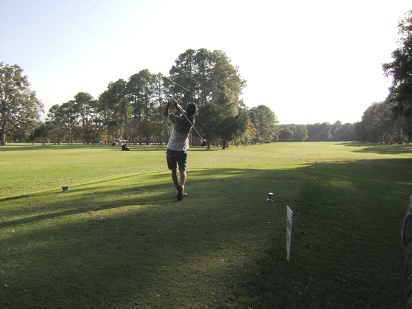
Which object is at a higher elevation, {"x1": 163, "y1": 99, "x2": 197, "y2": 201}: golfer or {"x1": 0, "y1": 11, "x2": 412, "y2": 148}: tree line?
{"x1": 0, "y1": 11, "x2": 412, "y2": 148}: tree line

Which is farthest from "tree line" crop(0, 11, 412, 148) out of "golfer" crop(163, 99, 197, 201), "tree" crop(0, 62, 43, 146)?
"golfer" crop(163, 99, 197, 201)

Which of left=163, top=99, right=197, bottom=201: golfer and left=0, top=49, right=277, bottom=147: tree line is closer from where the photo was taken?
left=163, top=99, right=197, bottom=201: golfer

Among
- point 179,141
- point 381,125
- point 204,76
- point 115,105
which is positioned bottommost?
point 179,141

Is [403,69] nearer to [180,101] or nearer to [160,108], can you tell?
[180,101]

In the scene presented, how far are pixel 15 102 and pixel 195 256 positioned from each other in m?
100

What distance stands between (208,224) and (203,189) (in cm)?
412

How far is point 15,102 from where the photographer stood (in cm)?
8888

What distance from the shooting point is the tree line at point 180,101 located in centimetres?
4943

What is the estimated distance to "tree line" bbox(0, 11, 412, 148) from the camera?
4943 cm

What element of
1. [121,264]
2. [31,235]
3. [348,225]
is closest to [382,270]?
[348,225]

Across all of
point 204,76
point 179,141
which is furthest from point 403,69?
point 204,76

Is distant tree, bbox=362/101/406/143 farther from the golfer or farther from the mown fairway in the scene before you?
the mown fairway

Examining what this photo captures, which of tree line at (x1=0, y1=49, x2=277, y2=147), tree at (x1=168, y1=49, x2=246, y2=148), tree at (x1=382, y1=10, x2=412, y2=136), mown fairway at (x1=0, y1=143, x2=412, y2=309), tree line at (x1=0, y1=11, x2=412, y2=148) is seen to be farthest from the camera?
tree at (x1=168, y1=49, x2=246, y2=148)

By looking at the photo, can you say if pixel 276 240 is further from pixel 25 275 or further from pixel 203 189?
pixel 203 189
